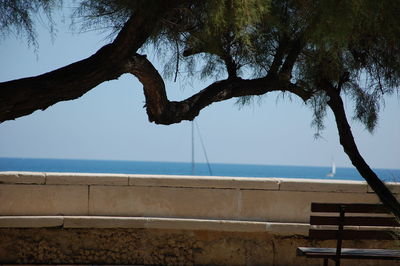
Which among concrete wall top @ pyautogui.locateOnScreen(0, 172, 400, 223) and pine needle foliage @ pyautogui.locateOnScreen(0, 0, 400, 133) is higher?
pine needle foliage @ pyautogui.locateOnScreen(0, 0, 400, 133)

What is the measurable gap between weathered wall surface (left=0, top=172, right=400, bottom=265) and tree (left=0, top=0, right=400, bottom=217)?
1.37m

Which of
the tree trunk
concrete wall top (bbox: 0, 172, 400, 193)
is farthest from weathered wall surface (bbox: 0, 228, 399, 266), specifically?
the tree trunk

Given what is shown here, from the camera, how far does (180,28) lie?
15.3 feet

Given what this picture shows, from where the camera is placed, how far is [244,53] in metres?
5.12

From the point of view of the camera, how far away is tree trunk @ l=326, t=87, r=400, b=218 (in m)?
4.99

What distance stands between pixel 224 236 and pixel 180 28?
9.87 feet

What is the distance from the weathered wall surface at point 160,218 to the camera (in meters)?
6.80

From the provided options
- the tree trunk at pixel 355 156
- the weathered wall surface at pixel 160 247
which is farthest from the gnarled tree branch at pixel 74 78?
the weathered wall surface at pixel 160 247

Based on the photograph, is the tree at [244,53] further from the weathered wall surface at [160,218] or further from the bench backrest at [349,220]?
the weathered wall surface at [160,218]

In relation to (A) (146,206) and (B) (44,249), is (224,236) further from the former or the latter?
(B) (44,249)

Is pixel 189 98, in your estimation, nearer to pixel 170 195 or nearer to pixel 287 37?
pixel 287 37

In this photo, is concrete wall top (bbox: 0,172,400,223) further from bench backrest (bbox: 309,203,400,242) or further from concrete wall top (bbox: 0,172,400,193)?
bench backrest (bbox: 309,203,400,242)

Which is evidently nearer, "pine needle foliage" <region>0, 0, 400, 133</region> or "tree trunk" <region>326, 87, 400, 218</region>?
"pine needle foliage" <region>0, 0, 400, 133</region>

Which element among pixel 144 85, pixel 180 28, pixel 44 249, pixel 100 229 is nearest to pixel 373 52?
pixel 180 28
